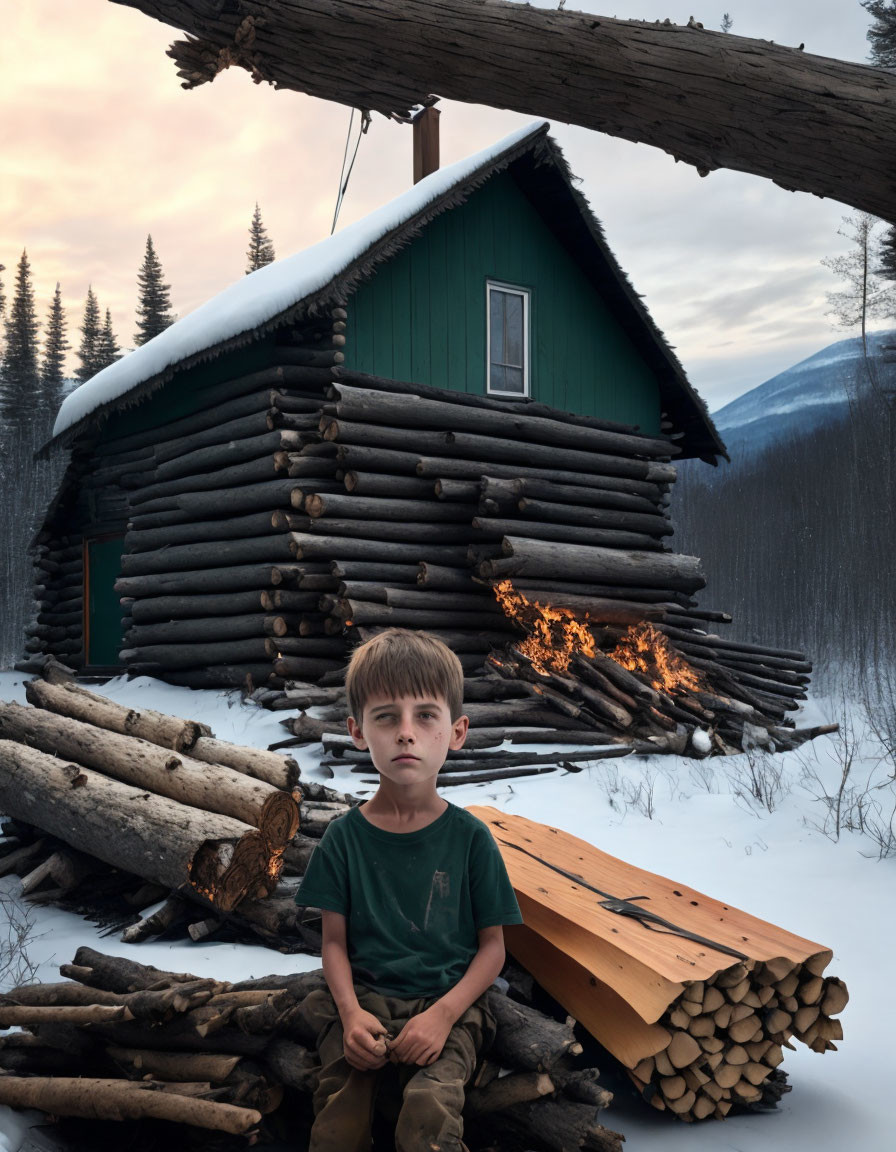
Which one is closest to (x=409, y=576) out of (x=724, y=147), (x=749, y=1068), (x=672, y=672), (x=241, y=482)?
(x=241, y=482)

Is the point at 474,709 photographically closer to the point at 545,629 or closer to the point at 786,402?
the point at 545,629

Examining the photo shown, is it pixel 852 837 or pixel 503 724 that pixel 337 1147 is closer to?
pixel 852 837

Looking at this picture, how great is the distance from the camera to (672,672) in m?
12.7

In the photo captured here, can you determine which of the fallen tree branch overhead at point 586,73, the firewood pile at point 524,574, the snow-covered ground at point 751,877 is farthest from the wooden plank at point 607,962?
the firewood pile at point 524,574

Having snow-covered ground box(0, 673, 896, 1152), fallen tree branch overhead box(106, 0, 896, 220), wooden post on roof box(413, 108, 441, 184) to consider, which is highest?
wooden post on roof box(413, 108, 441, 184)

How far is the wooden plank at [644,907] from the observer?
3123 mm

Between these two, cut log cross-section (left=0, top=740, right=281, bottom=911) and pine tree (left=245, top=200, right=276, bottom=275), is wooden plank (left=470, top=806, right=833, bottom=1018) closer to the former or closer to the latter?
cut log cross-section (left=0, top=740, right=281, bottom=911)

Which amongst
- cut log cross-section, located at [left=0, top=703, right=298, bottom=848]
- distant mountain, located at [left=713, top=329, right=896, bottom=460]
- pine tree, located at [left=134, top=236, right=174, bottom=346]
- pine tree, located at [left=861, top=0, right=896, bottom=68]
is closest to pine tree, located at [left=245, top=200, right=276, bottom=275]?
pine tree, located at [left=134, top=236, right=174, bottom=346]

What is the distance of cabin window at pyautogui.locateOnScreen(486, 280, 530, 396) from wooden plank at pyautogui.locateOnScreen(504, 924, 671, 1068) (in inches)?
429

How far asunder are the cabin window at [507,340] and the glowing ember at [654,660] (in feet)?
11.9

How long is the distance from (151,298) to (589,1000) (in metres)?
43.0

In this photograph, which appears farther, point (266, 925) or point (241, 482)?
point (241, 482)

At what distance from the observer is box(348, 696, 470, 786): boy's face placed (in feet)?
8.36

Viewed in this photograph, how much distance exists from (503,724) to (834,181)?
873 cm
